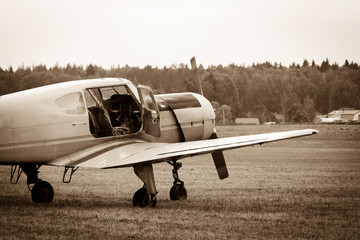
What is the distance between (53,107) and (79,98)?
2.05 ft

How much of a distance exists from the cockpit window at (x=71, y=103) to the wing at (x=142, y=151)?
74 centimetres

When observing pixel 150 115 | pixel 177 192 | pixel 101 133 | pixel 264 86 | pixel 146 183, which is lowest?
pixel 264 86

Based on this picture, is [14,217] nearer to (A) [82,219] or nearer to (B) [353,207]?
(A) [82,219]

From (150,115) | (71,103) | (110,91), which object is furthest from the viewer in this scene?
(110,91)

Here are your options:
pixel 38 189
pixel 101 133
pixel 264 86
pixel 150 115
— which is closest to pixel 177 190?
pixel 150 115

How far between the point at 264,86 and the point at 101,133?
119 metres

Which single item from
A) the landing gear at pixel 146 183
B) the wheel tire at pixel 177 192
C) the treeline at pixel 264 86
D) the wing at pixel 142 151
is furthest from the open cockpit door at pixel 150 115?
the treeline at pixel 264 86

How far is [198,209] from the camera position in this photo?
1077cm

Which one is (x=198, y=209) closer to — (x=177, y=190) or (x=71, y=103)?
(x=177, y=190)

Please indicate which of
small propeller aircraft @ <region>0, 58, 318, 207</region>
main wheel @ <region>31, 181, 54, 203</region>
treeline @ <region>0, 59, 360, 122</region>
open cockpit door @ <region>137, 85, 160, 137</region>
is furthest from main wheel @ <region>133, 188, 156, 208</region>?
treeline @ <region>0, 59, 360, 122</region>

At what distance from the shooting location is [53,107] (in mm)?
10984

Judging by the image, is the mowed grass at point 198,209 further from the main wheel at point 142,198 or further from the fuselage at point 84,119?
the fuselage at point 84,119

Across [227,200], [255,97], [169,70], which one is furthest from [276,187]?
[255,97]

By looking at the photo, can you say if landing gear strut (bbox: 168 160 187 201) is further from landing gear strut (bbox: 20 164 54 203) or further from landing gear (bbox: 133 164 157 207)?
landing gear strut (bbox: 20 164 54 203)
